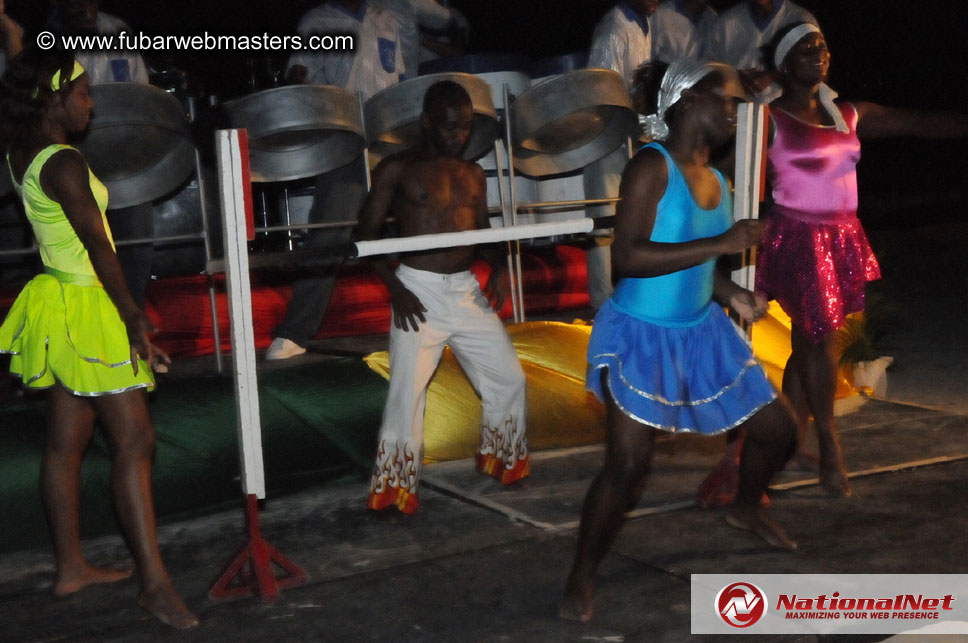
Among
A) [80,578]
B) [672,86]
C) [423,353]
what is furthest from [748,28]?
[80,578]

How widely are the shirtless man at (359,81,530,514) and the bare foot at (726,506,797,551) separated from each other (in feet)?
3.41

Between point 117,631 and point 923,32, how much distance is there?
1611 centimetres

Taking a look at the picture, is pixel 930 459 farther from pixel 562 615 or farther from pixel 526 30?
Result: pixel 526 30

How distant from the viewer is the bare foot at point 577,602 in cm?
291

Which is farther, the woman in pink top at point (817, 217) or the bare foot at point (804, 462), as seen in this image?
the bare foot at point (804, 462)

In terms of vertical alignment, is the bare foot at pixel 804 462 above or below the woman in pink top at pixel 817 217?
below

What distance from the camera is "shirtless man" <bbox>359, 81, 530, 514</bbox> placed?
150 inches

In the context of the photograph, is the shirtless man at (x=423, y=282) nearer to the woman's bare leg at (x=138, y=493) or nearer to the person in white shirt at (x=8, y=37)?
the woman's bare leg at (x=138, y=493)

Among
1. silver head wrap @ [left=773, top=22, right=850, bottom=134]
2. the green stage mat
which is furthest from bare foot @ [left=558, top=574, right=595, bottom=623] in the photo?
silver head wrap @ [left=773, top=22, right=850, bottom=134]

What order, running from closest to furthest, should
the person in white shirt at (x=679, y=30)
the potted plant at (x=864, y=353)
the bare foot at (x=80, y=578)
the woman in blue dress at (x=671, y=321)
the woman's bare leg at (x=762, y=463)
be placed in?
the woman in blue dress at (x=671, y=321) < the woman's bare leg at (x=762, y=463) < the bare foot at (x=80, y=578) < the potted plant at (x=864, y=353) < the person in white shirt at (x=679, y=30)

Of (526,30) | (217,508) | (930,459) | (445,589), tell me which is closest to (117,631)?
(445,589)

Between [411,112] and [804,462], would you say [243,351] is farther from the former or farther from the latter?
[804,462]

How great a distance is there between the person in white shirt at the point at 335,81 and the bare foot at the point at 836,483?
2.37 m

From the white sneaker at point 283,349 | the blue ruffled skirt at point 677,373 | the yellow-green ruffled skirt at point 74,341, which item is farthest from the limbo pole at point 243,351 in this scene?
the white sneaker at point 283,349
